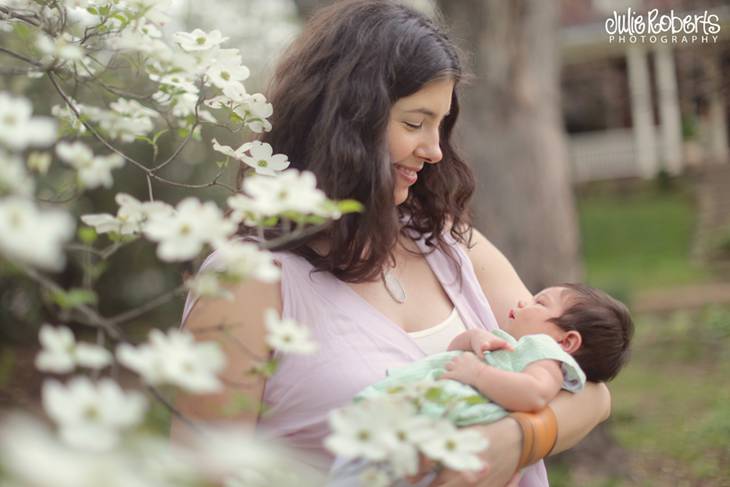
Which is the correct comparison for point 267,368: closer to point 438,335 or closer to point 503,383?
point 503,383

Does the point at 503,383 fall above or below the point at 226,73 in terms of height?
below

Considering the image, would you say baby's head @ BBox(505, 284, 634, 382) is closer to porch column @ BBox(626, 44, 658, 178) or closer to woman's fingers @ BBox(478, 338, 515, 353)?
woman's fingers @ BBox(478, 338, 515, 353)

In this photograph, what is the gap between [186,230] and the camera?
46.4 inches

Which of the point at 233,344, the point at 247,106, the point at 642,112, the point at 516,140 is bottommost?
the point at 642,112

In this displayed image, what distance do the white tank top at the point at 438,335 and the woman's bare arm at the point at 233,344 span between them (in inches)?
15.0

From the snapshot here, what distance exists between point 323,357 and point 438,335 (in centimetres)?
34

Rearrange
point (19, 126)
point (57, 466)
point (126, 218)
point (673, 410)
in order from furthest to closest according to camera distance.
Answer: point (673, 410) → point (126, 218) → point (19, 126) → point (57, 466)

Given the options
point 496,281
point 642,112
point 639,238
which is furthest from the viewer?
point 642,112

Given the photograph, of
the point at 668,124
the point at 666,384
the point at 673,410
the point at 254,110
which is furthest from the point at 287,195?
the point at 668,124

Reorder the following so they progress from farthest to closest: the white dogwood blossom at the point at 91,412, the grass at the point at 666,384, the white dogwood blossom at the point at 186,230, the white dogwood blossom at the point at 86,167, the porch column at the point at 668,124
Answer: the porch column at the point at 668,124
the grass at the point at 666,384
the white dogwood blossom at the point at 86,167
the white dogwood blossom at the point at 186,230
the white dogwood blossom at the point at 91,412

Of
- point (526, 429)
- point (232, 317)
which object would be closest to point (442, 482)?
point (526, 429)

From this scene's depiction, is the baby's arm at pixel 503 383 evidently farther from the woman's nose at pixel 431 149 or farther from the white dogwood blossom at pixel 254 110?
the white dogwood blossom at pixel 254 110

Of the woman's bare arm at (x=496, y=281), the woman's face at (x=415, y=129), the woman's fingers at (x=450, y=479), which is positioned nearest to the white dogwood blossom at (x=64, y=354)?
the woman's fingers at (x=450, y=479)

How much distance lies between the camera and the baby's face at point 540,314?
2467mm
